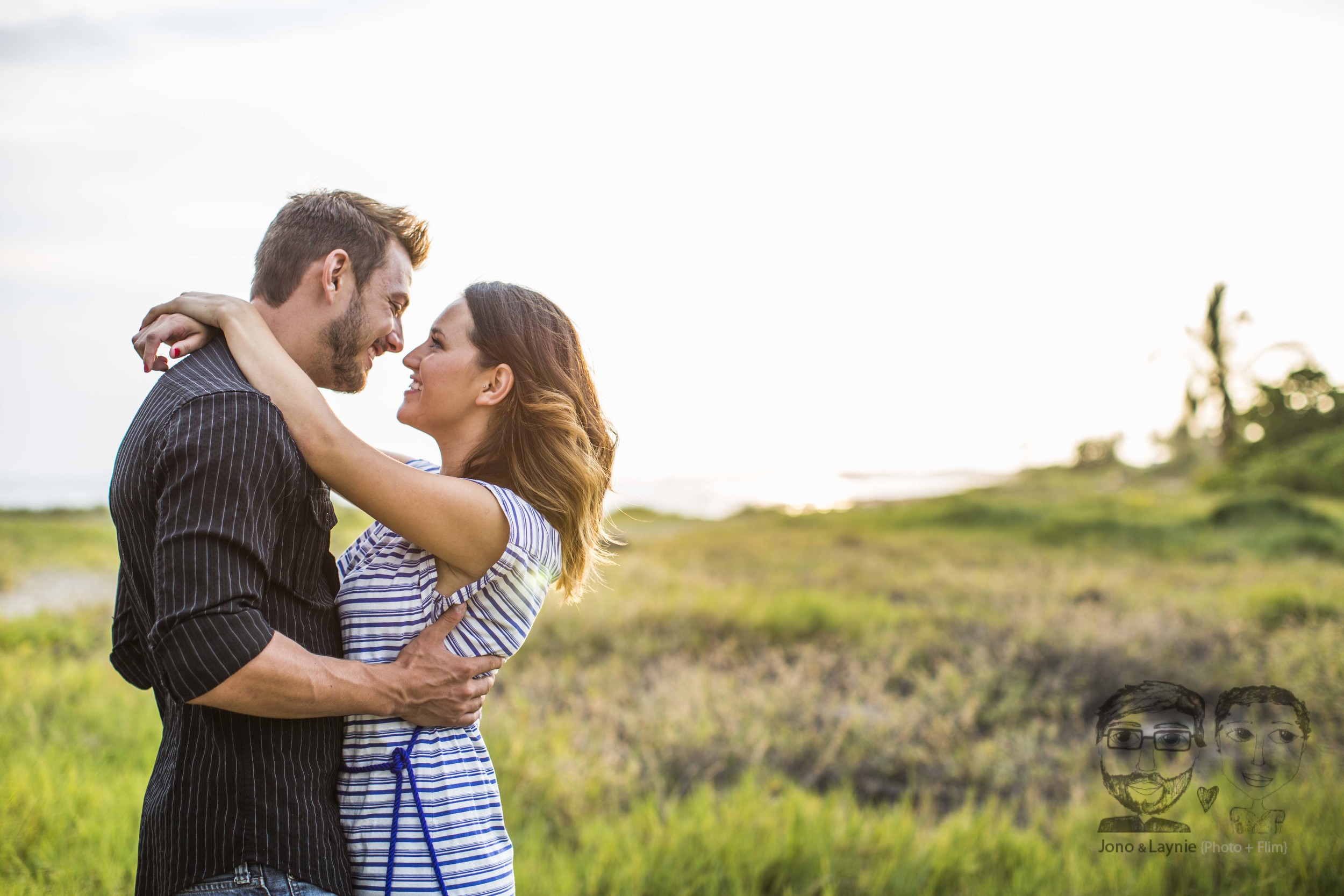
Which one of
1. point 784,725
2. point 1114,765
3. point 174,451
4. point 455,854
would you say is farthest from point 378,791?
point 1114,765

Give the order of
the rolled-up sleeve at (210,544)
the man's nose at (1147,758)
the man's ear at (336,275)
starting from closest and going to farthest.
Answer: the rolled-up sleeve at (210,544) → the man's ear at (336,275) → the man's nose at (1147,758)

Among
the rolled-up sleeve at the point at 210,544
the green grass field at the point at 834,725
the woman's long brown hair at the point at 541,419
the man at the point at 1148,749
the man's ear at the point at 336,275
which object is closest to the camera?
the rolled-up sleeve at the point at 210,544

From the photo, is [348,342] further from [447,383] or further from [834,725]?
[834,725]

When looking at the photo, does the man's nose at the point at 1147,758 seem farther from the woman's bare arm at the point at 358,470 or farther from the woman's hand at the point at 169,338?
the woman's hand at the point at 169,338

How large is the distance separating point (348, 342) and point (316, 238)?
10.7 inches

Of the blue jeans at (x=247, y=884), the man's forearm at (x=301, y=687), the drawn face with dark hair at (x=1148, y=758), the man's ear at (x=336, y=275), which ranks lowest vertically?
the drawn face with dark hair at (x=1148, y=758)

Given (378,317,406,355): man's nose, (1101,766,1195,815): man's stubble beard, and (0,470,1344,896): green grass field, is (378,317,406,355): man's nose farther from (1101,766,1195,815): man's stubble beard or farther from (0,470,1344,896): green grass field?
(1101,766,1195,815): man's stubble beard

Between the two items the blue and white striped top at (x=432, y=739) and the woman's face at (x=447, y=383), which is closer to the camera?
the blue and white striped top at (x=432, y=739)

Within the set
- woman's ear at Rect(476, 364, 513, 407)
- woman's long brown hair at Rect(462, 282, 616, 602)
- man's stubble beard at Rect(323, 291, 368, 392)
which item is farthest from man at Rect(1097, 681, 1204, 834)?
man's stubble beard at Rect(323, 291, 368, 392)

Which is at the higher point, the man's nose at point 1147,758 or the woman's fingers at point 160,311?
the woman's fingers at point 160,311

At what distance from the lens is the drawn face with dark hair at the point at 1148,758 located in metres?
4.89

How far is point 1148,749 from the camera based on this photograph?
611 cm

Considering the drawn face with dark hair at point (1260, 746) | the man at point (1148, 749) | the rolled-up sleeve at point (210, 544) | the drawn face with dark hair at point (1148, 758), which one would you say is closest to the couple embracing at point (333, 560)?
the rolled-up sleeve at point (210, 544)

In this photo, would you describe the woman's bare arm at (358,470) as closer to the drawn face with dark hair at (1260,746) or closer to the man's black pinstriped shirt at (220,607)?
the man's black pinstriped shirt at (220,607)
